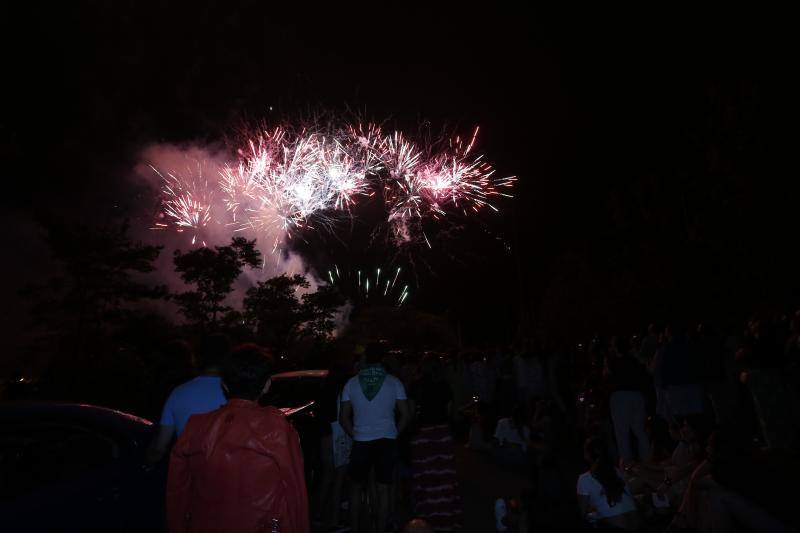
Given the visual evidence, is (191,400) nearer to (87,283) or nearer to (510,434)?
(510,434)

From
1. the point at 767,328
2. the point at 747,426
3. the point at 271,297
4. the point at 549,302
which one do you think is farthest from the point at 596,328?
the point at 767,328

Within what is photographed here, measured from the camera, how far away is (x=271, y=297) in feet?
121

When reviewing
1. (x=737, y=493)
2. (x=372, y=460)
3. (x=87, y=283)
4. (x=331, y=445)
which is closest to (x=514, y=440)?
(x=331, y=445)

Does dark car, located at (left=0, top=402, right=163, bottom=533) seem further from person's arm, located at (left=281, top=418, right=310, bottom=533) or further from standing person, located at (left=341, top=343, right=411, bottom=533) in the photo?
standing person, located at (left=341, top=343, right=411, bottom=533)

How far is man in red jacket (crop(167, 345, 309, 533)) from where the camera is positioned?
2.93 metres

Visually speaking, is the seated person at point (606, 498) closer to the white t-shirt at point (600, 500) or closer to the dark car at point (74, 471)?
the white t-shirt at point (600, 500)

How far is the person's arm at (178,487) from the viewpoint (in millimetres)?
3023

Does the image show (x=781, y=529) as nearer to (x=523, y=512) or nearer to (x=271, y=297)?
(x=523, y=512)

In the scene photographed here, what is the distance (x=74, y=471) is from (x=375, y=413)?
2.64 meters

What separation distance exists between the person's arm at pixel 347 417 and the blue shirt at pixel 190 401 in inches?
87.7

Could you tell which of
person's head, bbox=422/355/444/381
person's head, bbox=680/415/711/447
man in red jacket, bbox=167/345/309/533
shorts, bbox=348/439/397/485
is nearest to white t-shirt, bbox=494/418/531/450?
person's head, bbox=422/355/444/381

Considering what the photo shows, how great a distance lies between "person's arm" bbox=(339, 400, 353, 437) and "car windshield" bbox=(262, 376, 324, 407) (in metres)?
2.40

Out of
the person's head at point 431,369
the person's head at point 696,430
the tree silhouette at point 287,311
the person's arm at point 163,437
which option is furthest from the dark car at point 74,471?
the tree silhouette at point 287,311

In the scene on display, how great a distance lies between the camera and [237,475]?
2.95 m
